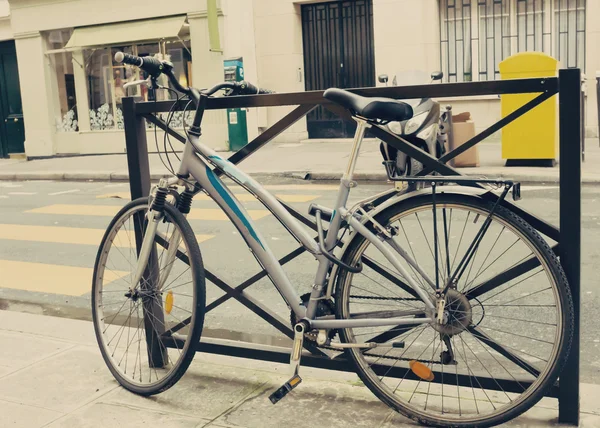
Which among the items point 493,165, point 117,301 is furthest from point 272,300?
point 493,165

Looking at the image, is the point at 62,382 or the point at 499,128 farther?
the point at 62,382

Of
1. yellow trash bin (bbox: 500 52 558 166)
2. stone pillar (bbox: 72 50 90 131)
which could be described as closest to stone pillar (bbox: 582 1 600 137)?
yellow trash bin (bbox: 500 52 558 166)

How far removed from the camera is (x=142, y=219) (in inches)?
143

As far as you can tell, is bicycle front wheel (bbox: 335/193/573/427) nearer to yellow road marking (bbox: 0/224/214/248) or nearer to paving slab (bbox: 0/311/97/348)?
paving slab (bbox: 0/311/97/348)

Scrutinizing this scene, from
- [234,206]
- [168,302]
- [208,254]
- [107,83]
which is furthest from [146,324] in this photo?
[107,83]

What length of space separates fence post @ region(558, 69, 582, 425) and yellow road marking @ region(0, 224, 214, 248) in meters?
5.09

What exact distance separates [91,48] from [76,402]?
16.6 meters

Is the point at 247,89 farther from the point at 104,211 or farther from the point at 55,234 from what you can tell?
the point at 104,211

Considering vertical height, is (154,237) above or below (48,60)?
below

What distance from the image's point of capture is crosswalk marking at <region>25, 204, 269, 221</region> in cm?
874

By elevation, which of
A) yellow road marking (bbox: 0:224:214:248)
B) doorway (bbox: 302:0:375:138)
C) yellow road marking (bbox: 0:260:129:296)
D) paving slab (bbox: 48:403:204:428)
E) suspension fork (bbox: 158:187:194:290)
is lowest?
yellow road marking (bbox: 0:260:129:296)

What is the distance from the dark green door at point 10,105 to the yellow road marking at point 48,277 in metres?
14.7

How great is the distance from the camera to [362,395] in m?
3.40

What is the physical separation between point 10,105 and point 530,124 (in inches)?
579
